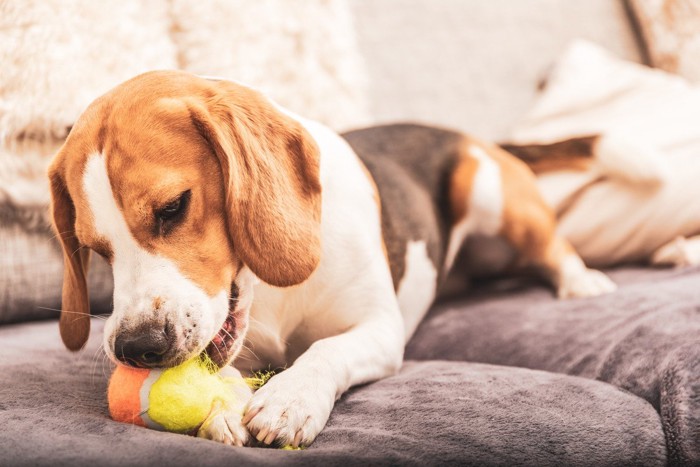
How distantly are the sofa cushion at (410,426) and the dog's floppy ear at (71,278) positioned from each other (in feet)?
0.35

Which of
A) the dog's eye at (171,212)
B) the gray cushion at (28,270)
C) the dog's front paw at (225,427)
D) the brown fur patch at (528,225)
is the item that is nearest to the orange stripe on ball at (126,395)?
the dog's front paw at (225,427)

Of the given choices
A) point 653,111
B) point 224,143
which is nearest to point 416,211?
point 224,143

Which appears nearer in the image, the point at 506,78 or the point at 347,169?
the point at 347,169

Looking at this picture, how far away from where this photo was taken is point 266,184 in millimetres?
1330

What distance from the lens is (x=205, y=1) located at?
7.34 ft

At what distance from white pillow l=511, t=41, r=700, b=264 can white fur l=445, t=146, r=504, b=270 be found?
349 mm

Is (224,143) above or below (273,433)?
above

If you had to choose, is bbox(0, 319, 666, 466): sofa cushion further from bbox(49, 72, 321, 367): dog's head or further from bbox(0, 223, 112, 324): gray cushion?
bbox(0, 223, 112, 324): gray cushion

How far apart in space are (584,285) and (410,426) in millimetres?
1109

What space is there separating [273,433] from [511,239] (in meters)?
1.35

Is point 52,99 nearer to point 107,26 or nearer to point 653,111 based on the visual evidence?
point 107,26

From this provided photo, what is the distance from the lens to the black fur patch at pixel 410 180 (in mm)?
1831

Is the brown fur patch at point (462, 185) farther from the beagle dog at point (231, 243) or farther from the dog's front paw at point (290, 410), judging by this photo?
the dog's front paw at point (290, 410)

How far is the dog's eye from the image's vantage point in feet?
4.10
